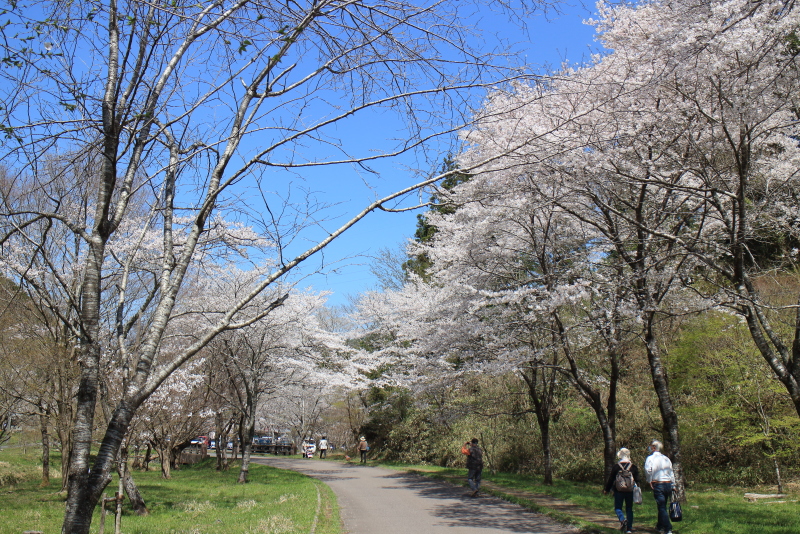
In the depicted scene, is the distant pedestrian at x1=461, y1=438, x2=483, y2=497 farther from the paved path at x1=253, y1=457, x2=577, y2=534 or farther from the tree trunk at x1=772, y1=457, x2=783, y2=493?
the tree trunk at x1=772, y1=457, x2=783, y2=493

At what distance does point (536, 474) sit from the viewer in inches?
697

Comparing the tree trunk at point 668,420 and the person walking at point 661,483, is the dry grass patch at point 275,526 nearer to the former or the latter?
the person walking at point 661,483

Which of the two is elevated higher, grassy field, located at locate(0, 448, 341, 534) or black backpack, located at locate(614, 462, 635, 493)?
black backpack, located at locate(614, 462, 635, 493)

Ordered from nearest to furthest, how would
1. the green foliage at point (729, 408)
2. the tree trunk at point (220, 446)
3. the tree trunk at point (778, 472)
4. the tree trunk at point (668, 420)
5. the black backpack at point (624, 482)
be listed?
the black backpack at point (624, 482) → the tree trunk at point (668, 420) → the tree trunk at point (778, 472) → the green foliage at point (729, 408) → the tree trunk at point (220, 446)

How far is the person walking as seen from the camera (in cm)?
779

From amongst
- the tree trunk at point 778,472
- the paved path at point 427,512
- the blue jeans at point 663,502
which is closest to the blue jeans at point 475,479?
the paved path at point 427,512

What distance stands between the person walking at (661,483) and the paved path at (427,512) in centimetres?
139

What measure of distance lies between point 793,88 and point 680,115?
178 centimetres

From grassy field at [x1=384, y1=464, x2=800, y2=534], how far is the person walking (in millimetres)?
368

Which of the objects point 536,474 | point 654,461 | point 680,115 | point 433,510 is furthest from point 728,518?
point 536,474

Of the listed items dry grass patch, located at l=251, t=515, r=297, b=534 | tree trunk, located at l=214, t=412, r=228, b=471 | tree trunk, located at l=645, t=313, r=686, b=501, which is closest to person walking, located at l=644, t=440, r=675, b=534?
tree trunk, located at l=645, t=313, r=686, b=501

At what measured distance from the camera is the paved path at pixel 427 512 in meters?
9.06

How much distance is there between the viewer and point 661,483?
8.03 metres

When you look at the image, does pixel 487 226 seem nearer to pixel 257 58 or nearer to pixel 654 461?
pixel 654 461
